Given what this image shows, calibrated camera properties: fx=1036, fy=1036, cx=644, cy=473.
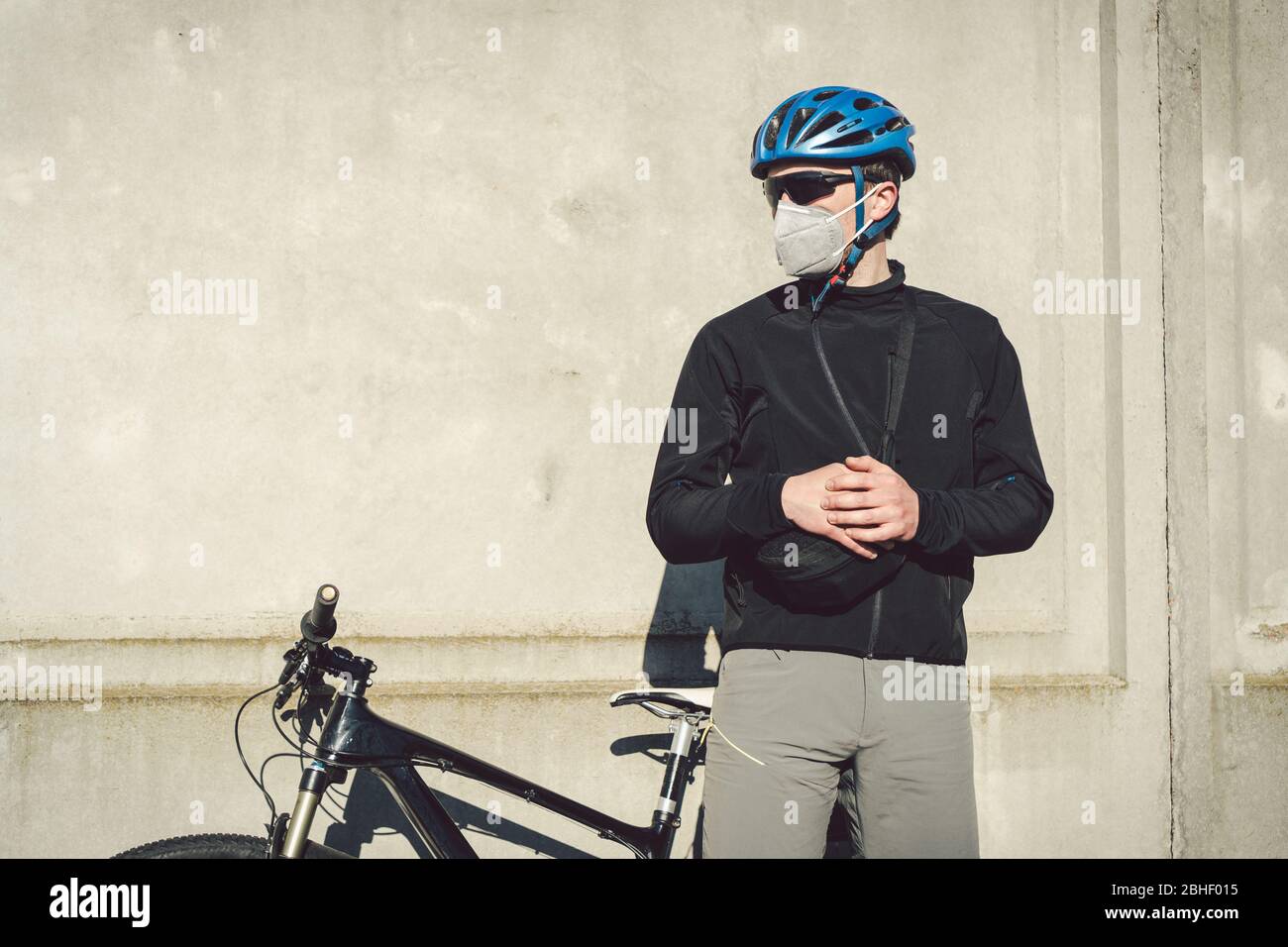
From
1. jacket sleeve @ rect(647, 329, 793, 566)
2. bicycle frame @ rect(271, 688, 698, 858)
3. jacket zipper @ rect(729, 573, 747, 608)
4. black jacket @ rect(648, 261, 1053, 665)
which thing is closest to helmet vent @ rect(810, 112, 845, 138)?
black jacket @ rect(648, 261, 1053, 665)

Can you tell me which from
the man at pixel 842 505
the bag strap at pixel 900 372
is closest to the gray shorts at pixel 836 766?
the man at pixel 842 505

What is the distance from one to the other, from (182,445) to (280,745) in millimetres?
1261

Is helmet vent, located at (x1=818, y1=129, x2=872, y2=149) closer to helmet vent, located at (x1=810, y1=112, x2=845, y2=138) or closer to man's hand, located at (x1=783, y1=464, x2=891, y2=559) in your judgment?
helmet vent, located at (x1=810, y1=112, x2=845, y2=138)

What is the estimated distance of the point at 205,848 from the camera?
3.01m

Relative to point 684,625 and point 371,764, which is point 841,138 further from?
point 684,625

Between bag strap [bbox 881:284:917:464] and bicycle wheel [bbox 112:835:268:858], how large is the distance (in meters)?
2.09

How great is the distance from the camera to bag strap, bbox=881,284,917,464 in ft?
7.81

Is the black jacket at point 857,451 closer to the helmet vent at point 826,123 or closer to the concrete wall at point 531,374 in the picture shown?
the helmet vent at point 826,123

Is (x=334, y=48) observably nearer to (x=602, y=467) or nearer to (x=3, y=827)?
(x=602, y=467)

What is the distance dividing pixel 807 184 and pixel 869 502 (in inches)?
34.0

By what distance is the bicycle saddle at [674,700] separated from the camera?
314 centimetres

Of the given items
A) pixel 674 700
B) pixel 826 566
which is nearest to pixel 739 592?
pixel 826 566

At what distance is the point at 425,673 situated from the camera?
4.18 meters
